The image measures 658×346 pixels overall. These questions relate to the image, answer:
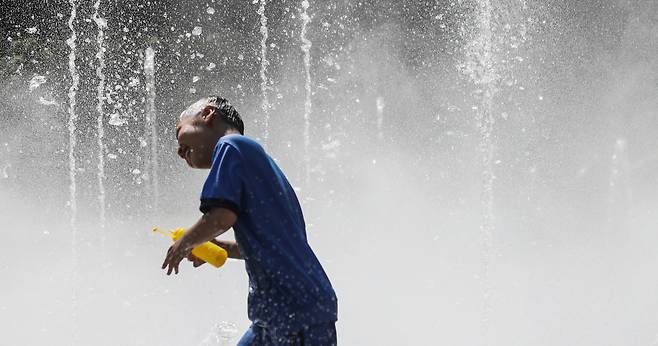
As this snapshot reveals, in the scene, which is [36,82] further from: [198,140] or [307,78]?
[198,140]

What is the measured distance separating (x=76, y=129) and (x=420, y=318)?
10.6m

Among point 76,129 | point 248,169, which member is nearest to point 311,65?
point 76,129

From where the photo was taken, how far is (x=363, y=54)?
1652 centimetres

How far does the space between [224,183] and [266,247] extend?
0.16m

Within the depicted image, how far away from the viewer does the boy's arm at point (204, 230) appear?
5.40 feet

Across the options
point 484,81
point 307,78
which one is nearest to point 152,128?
point 307,78

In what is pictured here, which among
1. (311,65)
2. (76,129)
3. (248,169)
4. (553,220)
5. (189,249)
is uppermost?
(311,65)

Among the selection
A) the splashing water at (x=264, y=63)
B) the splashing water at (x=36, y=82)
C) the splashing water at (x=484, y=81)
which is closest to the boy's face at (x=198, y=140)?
the splashing water at (x=484, y=81)

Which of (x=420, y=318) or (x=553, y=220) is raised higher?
(x=553, y=220)

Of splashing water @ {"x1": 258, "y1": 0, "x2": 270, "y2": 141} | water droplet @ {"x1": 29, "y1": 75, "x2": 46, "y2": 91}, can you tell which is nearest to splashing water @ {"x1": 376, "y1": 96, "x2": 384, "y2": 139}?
splashing water @ {"x1": 258, "y1": 0, "x2": 270, "y2": 141}

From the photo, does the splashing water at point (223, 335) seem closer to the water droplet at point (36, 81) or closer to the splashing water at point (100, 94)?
the splashing water at point (100, 94)

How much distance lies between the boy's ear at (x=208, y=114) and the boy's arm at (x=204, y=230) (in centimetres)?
25

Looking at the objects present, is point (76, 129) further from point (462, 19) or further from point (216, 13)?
point (462, 19)

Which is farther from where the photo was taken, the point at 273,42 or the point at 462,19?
the point at 462,19
